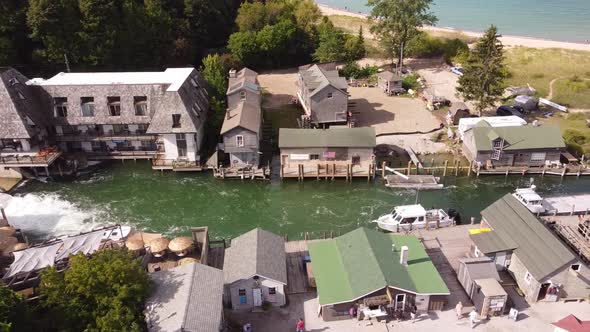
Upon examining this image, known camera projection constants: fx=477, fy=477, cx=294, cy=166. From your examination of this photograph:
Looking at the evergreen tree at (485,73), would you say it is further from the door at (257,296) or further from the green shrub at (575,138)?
the door at (257,296)

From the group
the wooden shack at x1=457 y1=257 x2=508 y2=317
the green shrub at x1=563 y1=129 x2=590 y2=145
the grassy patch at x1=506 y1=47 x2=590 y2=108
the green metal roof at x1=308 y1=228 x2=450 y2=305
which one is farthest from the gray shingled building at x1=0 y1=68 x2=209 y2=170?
the grassy patch at x1=506 y1=47 x2=590 y2=108

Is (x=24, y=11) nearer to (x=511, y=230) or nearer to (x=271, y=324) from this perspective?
(x=271, y=324)

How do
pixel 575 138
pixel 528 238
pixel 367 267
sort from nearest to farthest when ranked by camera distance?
pixel 367 267
pixel 528 238
pixel 575 138

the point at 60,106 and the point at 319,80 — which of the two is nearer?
the point at 60,106

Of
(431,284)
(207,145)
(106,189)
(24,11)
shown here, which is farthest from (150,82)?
(431,284)

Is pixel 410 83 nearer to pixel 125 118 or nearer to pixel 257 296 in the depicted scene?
pixel 125 118

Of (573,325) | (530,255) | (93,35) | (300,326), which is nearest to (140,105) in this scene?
(93,35)

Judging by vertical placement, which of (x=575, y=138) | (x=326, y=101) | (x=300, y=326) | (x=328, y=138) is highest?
(x=326, y=101)
